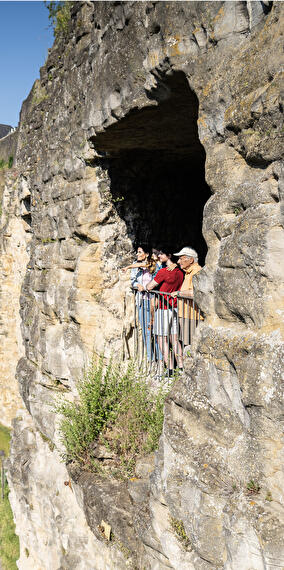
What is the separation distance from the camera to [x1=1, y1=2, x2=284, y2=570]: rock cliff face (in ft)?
7.69

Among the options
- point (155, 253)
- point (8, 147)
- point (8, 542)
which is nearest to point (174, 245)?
point (155, 253)

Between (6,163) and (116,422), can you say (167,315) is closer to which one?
(116,422)

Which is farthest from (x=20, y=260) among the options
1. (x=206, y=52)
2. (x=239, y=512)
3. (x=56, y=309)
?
(x=239, y=512)

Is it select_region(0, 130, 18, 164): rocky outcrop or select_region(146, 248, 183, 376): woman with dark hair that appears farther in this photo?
select_region(0, 130, 18, 164): rocky outcrop

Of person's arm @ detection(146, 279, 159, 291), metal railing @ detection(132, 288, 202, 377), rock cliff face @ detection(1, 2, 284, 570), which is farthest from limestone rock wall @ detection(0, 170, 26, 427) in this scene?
person's arm @ detection(146, 279, 159, 291)

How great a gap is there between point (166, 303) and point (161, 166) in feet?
5.95

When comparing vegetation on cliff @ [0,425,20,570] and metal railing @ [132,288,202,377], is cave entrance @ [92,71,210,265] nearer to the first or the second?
metal railing @ [132,288,202,377]

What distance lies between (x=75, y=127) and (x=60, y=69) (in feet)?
3.50

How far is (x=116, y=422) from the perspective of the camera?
395cm

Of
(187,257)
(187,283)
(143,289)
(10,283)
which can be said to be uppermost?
(187,257)

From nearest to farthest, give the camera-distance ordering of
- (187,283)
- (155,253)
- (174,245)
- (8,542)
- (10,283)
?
(187,283)
(155,253)
(174,245)
(8,542)
(10,283)

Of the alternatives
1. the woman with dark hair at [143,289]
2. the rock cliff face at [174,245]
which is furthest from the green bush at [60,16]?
the woman with dark hair at [143,289]

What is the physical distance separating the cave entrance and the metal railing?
89cm

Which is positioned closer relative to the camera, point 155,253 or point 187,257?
point 187,257
